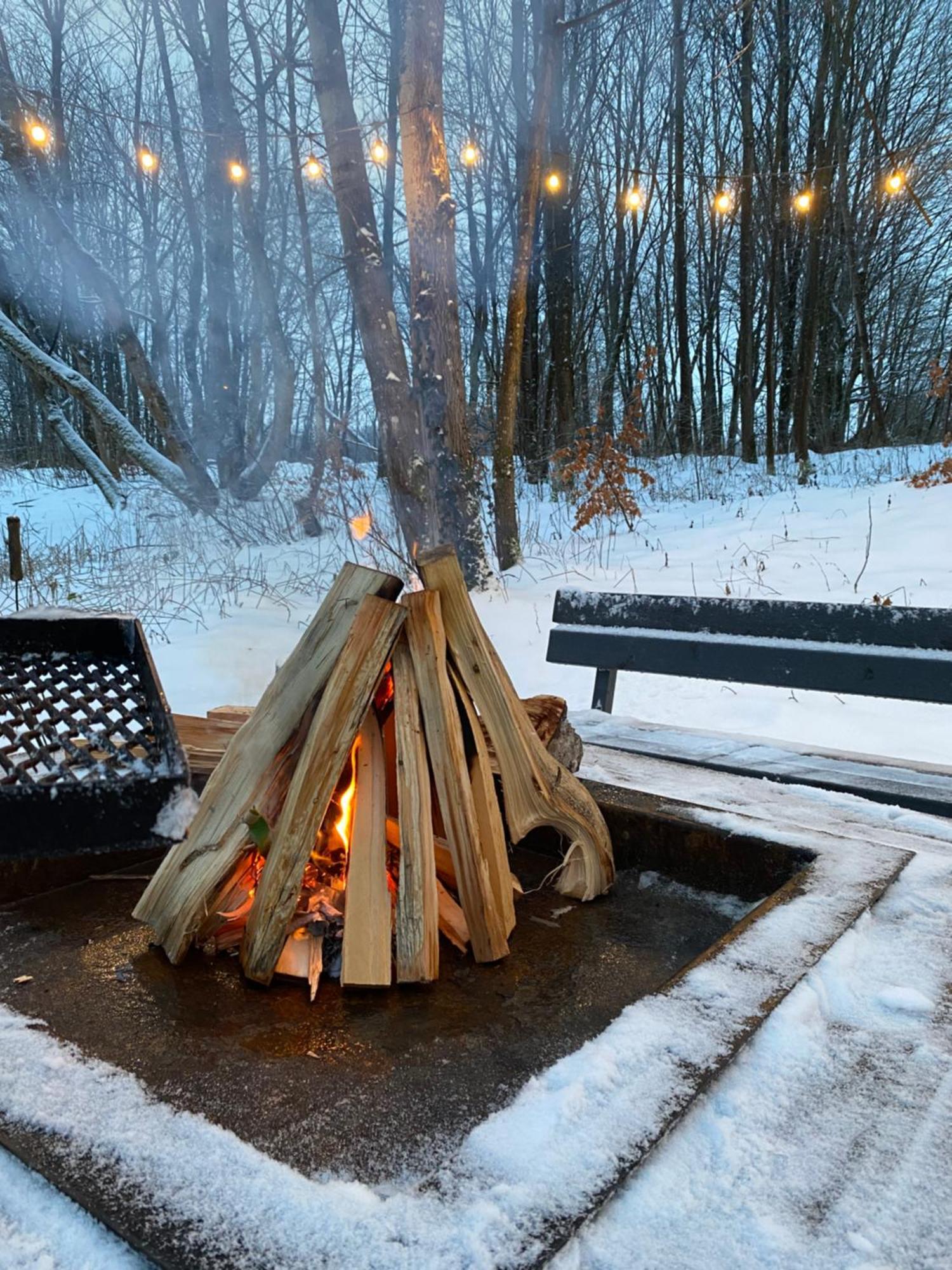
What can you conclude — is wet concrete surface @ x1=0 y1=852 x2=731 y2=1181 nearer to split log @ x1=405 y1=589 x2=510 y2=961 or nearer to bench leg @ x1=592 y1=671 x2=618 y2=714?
split log @ x1=405 y1=589 x2=510 y2=961

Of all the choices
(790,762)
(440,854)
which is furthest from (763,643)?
(440,854)

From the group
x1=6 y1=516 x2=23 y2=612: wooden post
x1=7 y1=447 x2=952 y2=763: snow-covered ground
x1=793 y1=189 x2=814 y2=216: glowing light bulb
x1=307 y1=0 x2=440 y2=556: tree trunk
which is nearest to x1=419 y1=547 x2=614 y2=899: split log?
x1=7 y1=447 x2=952 y2=763: snow-covered ground

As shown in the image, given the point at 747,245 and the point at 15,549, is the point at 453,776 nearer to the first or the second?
the point at 15,549

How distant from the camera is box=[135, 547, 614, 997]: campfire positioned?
150 centimetres

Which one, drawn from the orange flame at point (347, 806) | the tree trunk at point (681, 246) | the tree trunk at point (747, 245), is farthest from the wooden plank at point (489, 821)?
the tree trunk at point (681, 246)

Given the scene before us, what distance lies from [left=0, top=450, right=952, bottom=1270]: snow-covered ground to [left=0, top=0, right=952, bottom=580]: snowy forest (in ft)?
3.26

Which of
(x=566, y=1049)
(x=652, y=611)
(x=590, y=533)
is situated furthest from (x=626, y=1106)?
(x=590, y=533)

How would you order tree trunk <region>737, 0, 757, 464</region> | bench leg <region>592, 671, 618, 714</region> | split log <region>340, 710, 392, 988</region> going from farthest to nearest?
tree trunk <region>737, 0, 757, 464</region> < bench leg <region>592, 671, 618, 714</region> < split log <region>340, 710, 392, 988</region>

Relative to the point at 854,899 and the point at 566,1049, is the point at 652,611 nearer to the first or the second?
the point at 854,899

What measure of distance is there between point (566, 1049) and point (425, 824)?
0.47 metres

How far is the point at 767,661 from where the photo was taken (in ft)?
9.57

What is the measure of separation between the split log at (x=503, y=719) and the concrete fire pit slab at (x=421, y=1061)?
0.23 m

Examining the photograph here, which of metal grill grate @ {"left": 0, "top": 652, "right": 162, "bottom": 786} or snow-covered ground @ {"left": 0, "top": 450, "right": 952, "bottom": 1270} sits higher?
metal grill grate @ {"left": 0, "top": 652, "right": 162, "bottom": 786}

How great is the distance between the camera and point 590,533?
30.0 feet
